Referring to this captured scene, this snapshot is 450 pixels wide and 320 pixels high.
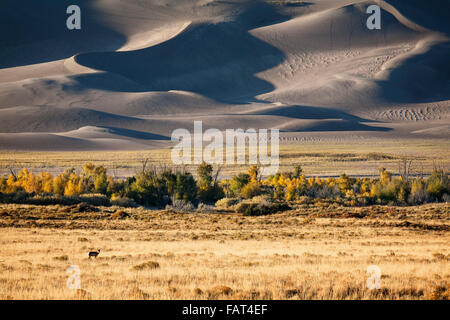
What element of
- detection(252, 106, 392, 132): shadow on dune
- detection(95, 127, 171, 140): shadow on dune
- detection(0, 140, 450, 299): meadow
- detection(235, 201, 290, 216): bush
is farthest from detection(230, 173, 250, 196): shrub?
detection(252, 106, 392, 132): shadow on dune

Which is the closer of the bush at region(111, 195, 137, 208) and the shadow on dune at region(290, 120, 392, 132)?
the bush at region(111, 195, 137, 208)

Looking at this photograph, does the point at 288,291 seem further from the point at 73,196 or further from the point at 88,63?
the point at 88,63

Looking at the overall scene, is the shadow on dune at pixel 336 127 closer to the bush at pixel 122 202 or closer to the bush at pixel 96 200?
the bush at pixel 122 202

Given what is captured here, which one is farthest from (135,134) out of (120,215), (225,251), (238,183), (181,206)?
(225,251)

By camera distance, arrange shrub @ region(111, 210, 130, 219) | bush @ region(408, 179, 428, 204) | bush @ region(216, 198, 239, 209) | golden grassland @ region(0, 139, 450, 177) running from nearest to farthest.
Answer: shrub @ region(111, 210, 130, 219), bush @ region(216, 198, 239, 209), bush @ region(408, 179, 428, 204), golden grassland @ region(0, 139, 450, 177)

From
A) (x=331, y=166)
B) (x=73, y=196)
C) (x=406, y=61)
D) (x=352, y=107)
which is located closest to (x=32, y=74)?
(x=352, y=107)

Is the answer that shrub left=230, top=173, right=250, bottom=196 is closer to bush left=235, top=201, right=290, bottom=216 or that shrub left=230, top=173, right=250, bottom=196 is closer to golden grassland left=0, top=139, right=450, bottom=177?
bush left=235, top=201, right=290, bottom=216
